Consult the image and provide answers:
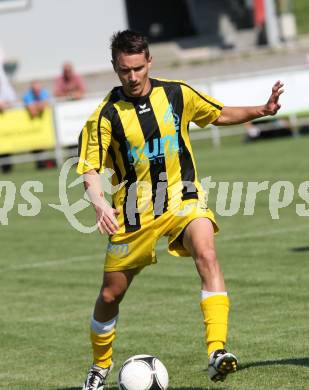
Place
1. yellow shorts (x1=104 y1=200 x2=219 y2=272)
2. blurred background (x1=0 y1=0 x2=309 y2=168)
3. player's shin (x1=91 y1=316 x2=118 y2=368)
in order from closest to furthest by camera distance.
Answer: yellow shorts (x1=104 y1=200 x2=219 y2=272) < player's shin (x1=91 y1=316 x2=118 y2=368) < blurred background (x1=0 y1=0 x2=309 y2=168)

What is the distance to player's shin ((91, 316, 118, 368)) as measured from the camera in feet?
21.9

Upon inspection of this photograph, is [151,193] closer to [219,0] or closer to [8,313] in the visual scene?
[8,313]

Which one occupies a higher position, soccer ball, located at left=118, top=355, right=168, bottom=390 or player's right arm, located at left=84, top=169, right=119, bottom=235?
player's right arm, located at left=84, top=169, right=119, bottom=235

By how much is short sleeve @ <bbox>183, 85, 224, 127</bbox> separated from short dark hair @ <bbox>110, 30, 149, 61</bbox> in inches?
19.1

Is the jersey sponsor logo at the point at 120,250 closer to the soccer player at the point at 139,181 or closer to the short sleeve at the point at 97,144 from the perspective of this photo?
the soccer player at the point at 139,181

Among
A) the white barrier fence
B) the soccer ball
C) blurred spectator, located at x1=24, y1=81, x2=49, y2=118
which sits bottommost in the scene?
the white barrier fence

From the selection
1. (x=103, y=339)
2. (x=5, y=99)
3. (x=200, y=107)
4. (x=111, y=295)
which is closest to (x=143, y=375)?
(x=103, y=339)

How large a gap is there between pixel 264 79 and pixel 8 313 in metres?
14.1

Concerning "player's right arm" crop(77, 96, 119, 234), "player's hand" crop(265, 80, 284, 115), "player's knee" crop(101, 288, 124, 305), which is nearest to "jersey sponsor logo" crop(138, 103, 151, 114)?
"player's right arm" crop(77, 96, 119, 234)

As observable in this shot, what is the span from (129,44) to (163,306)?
Answer: 3.28m

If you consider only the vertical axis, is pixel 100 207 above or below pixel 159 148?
below

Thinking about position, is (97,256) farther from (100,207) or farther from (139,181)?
(100,207)

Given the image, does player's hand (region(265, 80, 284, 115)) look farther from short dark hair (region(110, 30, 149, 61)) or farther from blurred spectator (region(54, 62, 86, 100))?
blurred spectator (region(54, 62, 86, 100))

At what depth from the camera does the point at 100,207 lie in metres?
6.37
